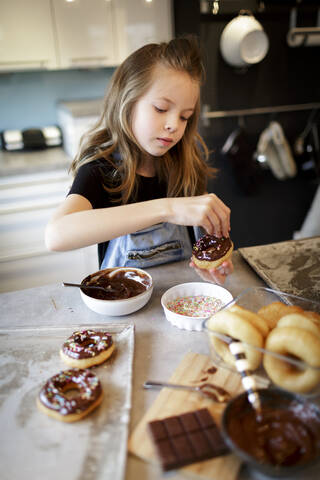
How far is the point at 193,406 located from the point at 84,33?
8.14 ft

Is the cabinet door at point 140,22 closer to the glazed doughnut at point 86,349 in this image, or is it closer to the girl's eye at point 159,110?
the girl's eye at point 159,110

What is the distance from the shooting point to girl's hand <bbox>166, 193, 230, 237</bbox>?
109 cm

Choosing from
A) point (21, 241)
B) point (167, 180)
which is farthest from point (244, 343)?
point (21, 241)

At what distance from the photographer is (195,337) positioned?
39.0 inches

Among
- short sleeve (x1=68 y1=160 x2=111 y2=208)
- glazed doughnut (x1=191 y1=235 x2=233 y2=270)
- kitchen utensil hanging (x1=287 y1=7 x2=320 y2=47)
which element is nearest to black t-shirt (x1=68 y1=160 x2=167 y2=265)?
short sleeve (x1=68 y1=160 x2=111 y2=208)

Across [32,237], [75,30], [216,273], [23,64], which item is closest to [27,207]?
[32,237]

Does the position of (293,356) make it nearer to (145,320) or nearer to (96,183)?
(145,320)

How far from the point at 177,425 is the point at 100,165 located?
96cm

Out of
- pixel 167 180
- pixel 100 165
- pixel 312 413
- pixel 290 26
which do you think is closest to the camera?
pixel 312 413

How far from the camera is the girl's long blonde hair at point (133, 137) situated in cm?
131

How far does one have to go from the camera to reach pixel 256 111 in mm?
2863

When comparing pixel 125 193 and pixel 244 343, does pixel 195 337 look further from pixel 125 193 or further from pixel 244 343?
pixel 125 193

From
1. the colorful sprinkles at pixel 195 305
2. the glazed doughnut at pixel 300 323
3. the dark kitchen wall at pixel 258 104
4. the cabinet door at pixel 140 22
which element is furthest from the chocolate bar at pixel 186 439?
the cabinet door at pixel 140 22

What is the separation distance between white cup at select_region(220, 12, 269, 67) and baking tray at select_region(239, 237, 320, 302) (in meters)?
1.59
